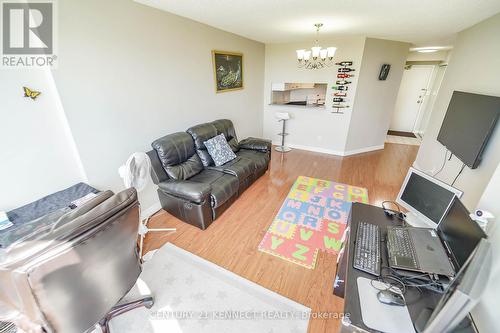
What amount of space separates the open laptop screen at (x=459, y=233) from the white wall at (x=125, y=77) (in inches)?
111

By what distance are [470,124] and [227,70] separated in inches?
133

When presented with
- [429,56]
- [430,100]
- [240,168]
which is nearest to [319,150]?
[240,168]

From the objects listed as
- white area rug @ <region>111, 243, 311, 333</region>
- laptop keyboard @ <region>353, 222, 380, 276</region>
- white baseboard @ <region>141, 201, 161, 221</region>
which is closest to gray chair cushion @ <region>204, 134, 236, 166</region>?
white baseboard @ <region>141, 201, 161, 221</region>

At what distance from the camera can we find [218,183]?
2541 millimetres

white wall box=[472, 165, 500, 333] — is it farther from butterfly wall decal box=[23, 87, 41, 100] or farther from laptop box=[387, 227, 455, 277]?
butterfly wall decal box=[23, 87, 41, 100]

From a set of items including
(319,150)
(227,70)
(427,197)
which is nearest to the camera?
(427,197)

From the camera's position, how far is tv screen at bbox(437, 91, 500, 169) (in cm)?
191

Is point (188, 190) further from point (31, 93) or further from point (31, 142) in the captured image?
point (31, 93)

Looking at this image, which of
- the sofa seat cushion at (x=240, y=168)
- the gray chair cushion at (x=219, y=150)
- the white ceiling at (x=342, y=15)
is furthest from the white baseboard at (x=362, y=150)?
the gray chair cushion at (x=219, y=150)

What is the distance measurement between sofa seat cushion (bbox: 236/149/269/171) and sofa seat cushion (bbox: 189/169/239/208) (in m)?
0.61

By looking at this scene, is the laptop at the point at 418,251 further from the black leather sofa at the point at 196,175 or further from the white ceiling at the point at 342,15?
the white ceiling at the point at 342,15

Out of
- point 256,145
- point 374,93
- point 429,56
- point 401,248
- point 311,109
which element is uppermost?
point 429,56

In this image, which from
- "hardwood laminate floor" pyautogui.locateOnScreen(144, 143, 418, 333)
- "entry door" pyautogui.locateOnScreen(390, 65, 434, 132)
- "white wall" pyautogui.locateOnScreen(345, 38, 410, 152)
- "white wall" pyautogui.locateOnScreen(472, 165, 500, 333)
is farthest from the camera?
"entry door" pyautogui.locateOnScreen(390, 65, 434, 132)

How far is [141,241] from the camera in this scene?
2.18 metres
